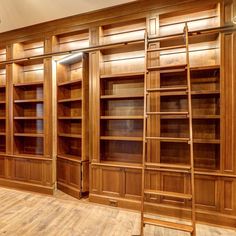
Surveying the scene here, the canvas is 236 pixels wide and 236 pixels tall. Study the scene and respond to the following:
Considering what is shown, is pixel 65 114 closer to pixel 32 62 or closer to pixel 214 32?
pixel 32 62

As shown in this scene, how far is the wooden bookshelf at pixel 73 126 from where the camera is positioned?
3008mm

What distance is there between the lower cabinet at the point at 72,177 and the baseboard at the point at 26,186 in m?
0.20

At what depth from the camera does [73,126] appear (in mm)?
3469

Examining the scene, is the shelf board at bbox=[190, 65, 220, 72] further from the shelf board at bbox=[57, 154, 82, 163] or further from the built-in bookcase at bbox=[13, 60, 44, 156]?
the built-in bookcase at bbox=[13, 60, 44, 156]

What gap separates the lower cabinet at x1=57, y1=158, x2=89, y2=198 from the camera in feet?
9.84

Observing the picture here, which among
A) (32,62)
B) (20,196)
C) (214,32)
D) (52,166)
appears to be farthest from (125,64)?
(20,196)

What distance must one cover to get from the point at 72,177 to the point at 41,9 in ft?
8.91

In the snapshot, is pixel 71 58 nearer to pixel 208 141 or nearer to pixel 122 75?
pixel 122 75

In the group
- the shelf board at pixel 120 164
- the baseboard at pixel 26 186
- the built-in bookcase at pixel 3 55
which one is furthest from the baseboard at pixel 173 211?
the built-in bookcase at pixel 3 55

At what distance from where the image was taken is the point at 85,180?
3029 mm

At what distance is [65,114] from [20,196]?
1613 millimetres

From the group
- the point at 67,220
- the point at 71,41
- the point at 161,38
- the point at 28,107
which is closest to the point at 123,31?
the point at 161,38

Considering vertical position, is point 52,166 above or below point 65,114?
below

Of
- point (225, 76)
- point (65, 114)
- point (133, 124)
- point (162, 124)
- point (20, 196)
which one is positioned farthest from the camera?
point (65, 114)
